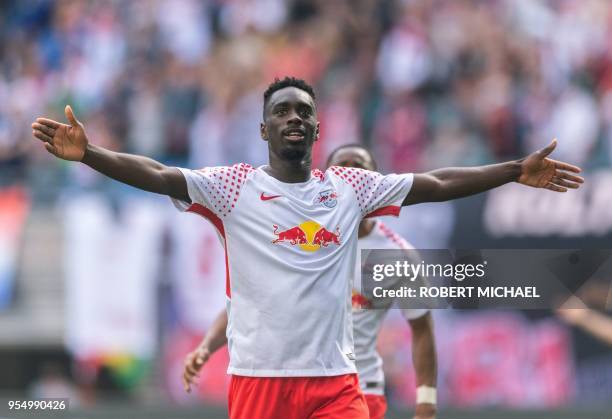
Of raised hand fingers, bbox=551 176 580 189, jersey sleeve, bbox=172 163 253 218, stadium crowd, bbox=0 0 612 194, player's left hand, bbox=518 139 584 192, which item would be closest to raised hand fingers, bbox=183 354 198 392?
jersey sleeve, bbox=172 163 253 218

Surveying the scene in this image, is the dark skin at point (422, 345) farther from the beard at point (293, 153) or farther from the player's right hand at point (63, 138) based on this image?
the player's right hand at point (63, 138)

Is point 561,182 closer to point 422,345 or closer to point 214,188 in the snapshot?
point 422,345

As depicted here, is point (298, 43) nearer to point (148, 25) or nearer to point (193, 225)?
point (148, 25)

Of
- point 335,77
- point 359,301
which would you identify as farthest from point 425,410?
point 335,77

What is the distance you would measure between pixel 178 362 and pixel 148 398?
0.59 metres

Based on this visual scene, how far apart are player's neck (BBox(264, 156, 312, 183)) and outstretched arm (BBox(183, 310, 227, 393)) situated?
4.77 ft

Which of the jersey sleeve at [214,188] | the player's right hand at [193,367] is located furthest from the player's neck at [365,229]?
the jersey sleeve at [214,188]

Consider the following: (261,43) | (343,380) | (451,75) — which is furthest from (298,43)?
(343,380)

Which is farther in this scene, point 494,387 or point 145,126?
point 145,126

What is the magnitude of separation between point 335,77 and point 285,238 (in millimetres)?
10160

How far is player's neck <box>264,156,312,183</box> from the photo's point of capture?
19.8 ft

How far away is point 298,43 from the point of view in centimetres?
1667

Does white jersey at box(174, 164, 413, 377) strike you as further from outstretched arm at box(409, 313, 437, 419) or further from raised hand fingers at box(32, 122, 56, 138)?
outstretched arm at box(409, 313, 437, 419)

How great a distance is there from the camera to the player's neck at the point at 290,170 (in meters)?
6.04
